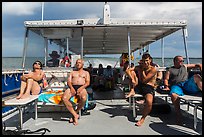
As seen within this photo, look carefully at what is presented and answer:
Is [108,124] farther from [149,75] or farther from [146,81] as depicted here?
[149,75]

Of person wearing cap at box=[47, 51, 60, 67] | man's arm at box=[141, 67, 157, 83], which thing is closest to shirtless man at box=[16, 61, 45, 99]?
person wearing cap at box=[47, 51, 60, 67]

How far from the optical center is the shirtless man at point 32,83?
14.3 ft

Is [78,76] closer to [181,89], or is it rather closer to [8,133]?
[8,133]

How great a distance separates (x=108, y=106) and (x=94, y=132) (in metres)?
2.09

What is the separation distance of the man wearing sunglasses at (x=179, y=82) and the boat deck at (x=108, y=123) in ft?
1.27

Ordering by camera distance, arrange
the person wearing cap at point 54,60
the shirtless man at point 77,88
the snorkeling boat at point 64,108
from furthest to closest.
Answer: the person wearing cap at point 54,60
the shirtless man at point 77,88
the snorkeling boat at point 64,108

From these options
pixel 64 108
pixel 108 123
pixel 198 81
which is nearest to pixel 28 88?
pixel 64 108

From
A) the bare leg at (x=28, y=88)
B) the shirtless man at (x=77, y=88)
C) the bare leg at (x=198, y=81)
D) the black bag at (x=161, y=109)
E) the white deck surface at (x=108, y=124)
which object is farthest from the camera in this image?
the black bag at (x=161, y=109)

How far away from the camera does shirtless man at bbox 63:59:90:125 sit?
411 cm

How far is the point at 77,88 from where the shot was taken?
436cm

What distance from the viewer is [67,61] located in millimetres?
5906

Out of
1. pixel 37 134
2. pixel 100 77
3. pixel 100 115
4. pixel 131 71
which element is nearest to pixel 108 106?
pixel 100 115

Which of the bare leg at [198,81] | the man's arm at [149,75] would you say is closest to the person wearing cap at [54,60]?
the man's arm at [149,75]

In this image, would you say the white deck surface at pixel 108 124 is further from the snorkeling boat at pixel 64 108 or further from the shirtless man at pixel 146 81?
the shirtless man at pixel 146 81
